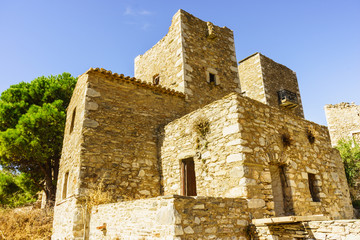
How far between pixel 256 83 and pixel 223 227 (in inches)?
505

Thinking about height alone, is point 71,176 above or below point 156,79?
below

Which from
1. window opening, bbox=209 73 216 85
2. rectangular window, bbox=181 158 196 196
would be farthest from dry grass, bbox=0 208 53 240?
window opening, bbox=209 73 216 85

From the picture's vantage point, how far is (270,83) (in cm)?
1684

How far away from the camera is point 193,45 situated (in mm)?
11914

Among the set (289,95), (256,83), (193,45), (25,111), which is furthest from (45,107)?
(289,95)

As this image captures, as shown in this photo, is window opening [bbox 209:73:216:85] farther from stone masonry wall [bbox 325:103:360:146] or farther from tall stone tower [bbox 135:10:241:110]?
stone masonry wall [bbox 325:103:360:146]

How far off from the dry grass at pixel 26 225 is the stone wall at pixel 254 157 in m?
4.76

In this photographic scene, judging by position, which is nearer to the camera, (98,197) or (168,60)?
(98,197)

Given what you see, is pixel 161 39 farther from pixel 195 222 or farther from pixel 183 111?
pixel 195 222

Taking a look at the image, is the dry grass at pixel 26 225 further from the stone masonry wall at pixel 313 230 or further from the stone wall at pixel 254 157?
the stone masonry wall at pixel 313 230

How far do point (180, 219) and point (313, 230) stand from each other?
2495 mm

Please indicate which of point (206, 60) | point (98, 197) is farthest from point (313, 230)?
point (206, 60)

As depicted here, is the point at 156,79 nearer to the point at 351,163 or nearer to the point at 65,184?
the point at 65,184

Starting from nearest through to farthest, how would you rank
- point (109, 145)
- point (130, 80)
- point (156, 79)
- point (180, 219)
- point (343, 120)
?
point (180, 219) < point (109, 145) < point (130, 80) < point (156, 79) < point (343, 120)
